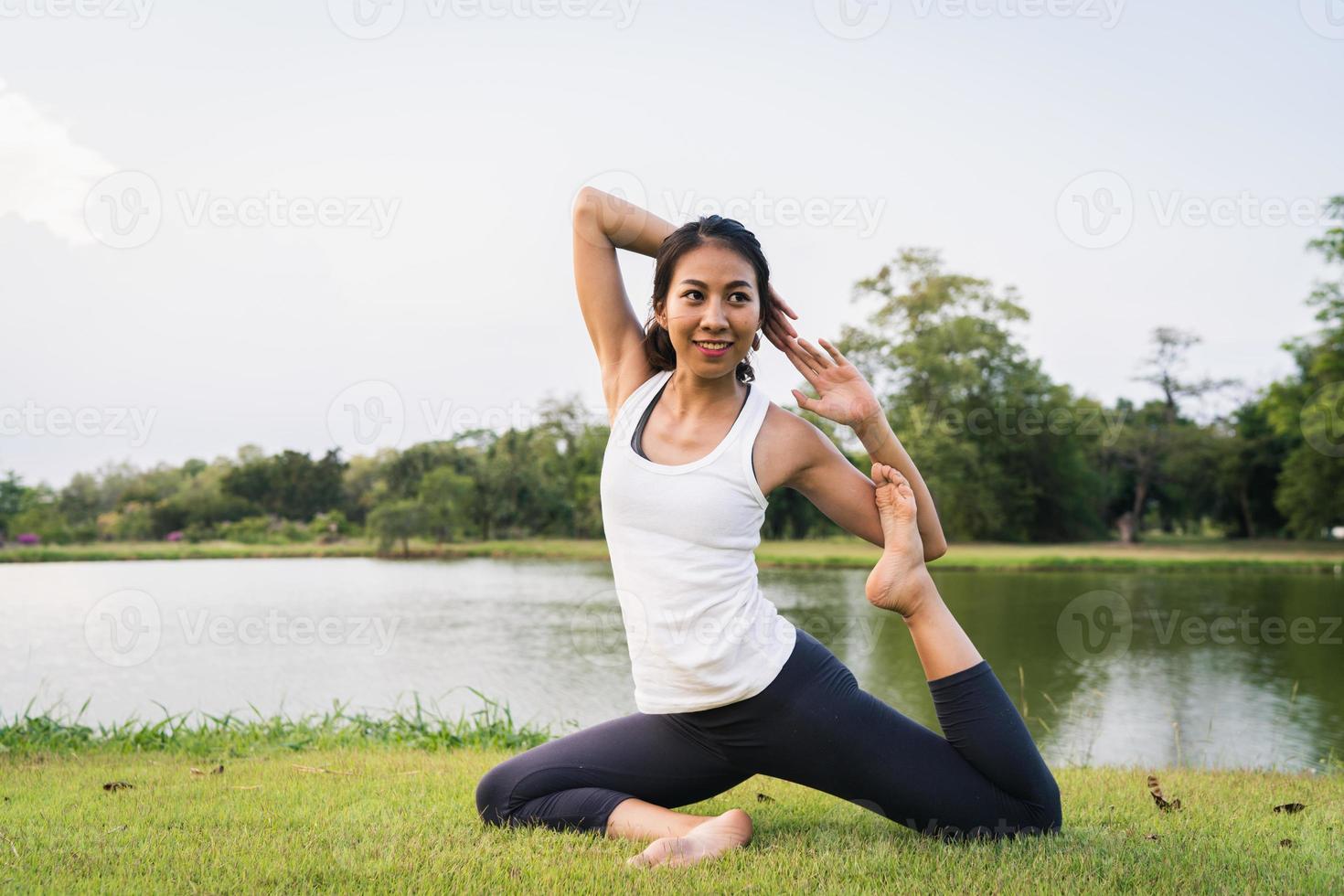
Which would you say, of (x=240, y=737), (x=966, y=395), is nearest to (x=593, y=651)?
(x=240, y=737)

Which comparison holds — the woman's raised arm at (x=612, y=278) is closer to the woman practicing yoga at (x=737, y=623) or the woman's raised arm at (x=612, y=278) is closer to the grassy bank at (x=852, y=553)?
the woman practicing yoga at (x=737, y=623)

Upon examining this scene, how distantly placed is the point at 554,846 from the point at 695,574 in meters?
0.68

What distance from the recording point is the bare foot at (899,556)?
7.75ft

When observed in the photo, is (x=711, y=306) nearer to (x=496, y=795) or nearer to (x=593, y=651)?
(x=496, y=795)

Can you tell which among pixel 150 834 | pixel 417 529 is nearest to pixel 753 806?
pixel 150 834

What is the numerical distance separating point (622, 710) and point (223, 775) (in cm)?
426

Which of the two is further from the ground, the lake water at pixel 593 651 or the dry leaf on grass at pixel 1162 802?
the dry leaf on grass at pixel 1162 802

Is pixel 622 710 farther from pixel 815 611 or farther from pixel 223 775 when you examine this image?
pixel 815 611

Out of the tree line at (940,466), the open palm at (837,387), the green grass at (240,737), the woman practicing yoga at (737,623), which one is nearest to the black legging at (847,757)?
the woman practicing yoga at (737,623)

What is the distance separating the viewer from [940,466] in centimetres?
2956

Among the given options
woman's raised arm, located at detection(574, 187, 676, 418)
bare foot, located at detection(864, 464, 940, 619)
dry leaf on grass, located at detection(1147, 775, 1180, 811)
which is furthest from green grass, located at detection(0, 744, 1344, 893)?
woman's raised arm, located at detection(574, 187, 676, 418)

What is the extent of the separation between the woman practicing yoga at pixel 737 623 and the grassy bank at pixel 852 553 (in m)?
21.6

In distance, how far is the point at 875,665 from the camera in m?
10.0

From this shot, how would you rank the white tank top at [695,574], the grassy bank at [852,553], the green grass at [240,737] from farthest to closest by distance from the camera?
1. the grassy bank at [852,553]
2. the green grass at [240,737]
3. the white tank top at [695,574]
